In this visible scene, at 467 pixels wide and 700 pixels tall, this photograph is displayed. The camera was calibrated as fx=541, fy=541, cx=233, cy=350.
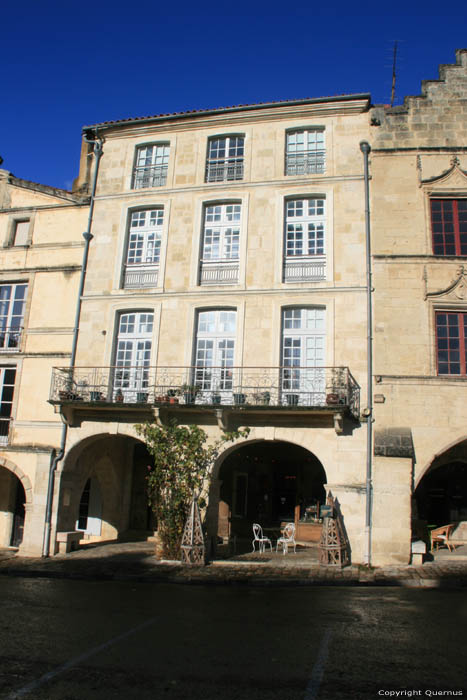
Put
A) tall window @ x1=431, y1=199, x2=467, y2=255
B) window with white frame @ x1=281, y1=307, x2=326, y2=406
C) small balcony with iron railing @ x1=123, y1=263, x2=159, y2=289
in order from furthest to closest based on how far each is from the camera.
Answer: small balcony with iron railing @ x1=123, y1=263, x2=159, y2=289, tall window @ x1=431, y1=199, x2=467, y2=255, window with white frame @ x1=281, y1=307, x2=326, y2=406

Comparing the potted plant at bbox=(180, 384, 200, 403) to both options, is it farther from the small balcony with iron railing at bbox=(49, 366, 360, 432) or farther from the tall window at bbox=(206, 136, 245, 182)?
the tall window at bbox=(206, 136, 245, 182)

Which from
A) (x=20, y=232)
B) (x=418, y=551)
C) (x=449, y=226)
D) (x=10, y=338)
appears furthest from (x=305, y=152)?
(x=418, y=551)

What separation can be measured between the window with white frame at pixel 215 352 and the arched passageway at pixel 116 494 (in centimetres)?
392

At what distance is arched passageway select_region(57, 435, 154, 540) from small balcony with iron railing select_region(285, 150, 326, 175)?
9.53 metres

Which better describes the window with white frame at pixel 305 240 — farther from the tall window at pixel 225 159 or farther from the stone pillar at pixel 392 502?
the stone pillar at pixel 392 502

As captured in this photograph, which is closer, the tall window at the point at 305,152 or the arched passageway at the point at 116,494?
the tall window at the point at 305,152

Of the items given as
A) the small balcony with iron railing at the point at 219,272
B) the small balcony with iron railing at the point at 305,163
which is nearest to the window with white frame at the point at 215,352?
the small balcony with iron railing at the point at 219,272

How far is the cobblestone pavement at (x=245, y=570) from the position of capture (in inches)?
436

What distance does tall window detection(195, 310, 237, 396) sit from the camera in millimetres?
14273

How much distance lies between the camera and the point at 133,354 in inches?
599

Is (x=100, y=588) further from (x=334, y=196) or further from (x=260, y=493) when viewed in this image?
(x=334, y=196)

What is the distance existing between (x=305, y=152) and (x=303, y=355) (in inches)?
239

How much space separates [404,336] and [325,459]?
12.0 feet

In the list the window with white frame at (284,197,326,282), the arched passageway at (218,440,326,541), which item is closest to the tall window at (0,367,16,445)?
the arched passageway at (218,440,326,541)
